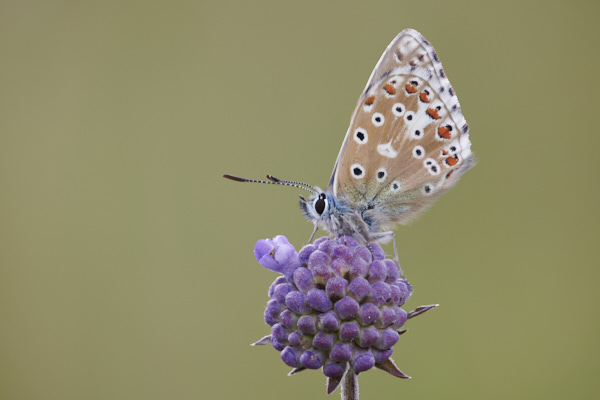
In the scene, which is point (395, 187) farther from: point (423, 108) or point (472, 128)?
point (472, 128)

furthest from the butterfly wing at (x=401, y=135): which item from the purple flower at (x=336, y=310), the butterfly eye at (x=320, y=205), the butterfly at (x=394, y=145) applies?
the purple flower at (x=336, y=310)

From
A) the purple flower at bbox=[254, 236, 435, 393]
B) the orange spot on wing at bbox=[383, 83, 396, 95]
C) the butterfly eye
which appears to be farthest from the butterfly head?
the orange spot on wing at bbox=[383, 83, 396, 95]

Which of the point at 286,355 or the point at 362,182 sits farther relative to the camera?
the point at 362,182

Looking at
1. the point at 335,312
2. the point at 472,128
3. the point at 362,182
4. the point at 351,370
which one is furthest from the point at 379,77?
the point at 472,128

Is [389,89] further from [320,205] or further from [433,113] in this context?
[320,205]

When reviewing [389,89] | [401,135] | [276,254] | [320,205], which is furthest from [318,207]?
[389,89]

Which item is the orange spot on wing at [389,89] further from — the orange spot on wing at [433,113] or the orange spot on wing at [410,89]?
the orange spot on wing at [433,113]
